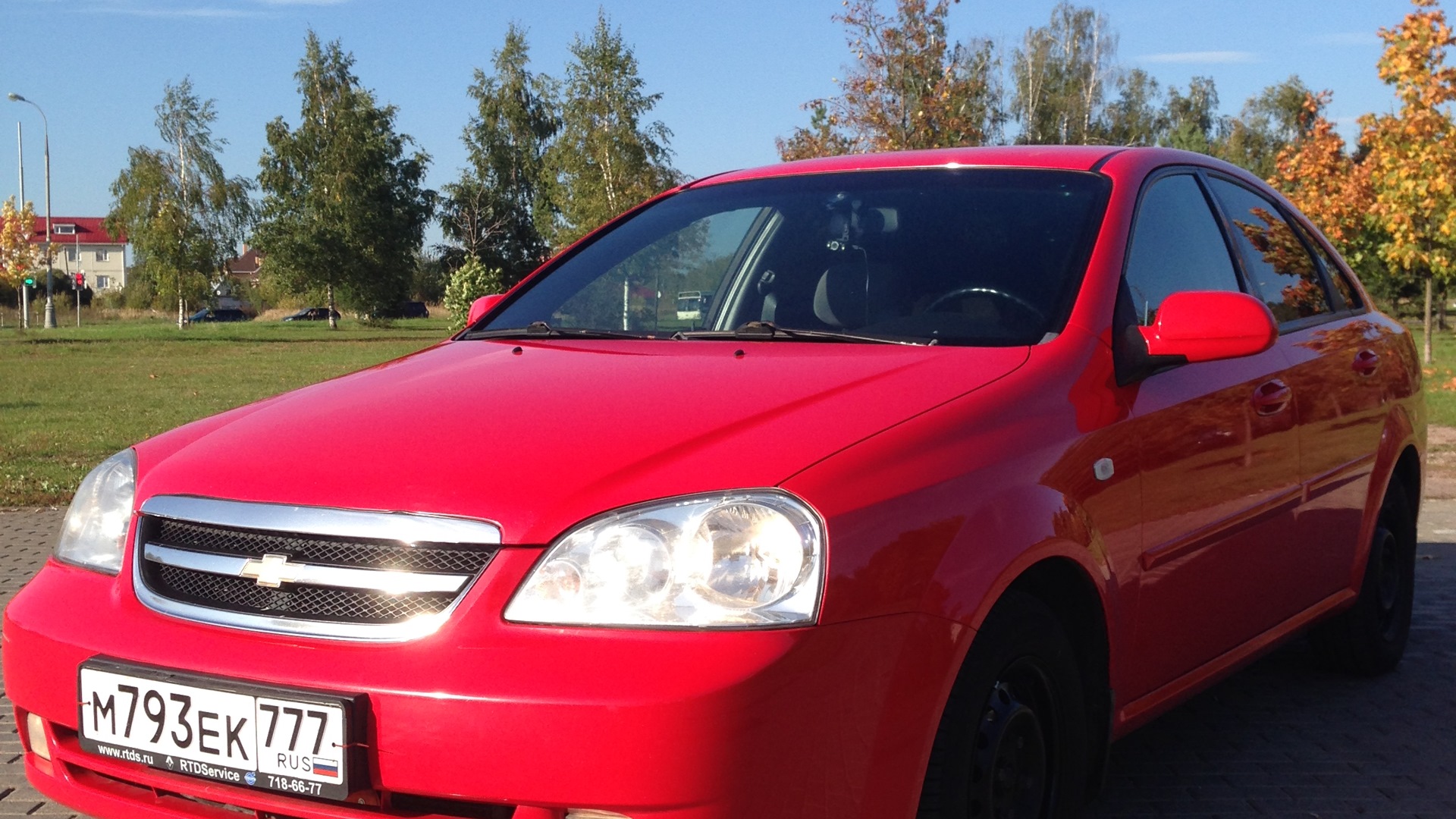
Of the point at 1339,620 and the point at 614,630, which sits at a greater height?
the point at 614,630

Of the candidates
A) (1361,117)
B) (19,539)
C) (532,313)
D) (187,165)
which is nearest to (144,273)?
(187,165)

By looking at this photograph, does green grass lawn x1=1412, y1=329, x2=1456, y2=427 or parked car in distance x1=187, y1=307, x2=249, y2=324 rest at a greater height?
parked car in distance x1=187, y1=307, x2=249, y2=324

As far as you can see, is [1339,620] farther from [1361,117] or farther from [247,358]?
[247,358]

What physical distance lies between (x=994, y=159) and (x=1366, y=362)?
1551 millimetres

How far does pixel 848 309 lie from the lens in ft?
11.0

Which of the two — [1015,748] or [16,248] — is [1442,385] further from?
[16,248]

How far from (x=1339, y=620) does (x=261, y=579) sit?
3.66 metres

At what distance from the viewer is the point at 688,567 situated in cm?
223

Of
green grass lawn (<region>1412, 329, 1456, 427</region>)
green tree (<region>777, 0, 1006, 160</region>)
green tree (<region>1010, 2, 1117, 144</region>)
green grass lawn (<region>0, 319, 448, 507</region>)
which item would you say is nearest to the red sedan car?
green grass lawn (<region>1412, 329, 1456, 427</region>)

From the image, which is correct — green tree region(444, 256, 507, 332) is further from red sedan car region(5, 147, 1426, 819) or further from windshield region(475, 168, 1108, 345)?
red sedan car region(5, 147, 1426, 819)

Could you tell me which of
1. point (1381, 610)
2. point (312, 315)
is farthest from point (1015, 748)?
point (312, 315)

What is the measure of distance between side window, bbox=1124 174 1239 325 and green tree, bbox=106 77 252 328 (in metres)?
60.2

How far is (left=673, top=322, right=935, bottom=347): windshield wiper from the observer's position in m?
3.11

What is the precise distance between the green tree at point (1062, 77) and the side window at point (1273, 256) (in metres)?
53.4
